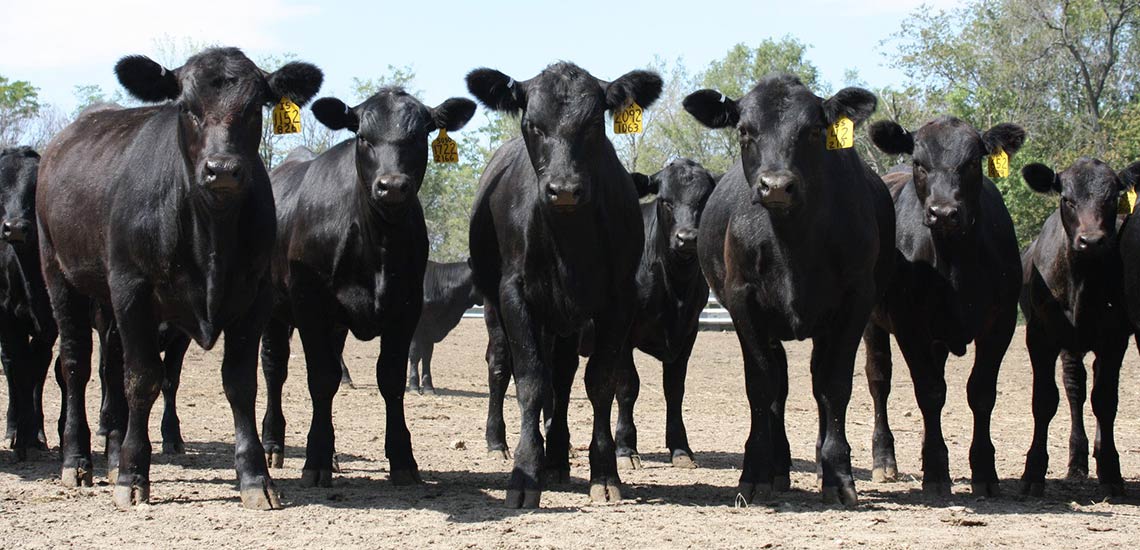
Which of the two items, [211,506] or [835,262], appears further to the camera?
[835,262]

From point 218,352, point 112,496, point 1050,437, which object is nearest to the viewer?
point 112,496

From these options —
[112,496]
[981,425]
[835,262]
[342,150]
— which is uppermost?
[342,150]

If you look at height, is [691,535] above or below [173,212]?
below

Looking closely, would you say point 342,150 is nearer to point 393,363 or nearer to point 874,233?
point 393,363

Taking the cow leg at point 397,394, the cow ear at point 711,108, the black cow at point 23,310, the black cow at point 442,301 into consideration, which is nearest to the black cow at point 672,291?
the cow ear at point 711,108

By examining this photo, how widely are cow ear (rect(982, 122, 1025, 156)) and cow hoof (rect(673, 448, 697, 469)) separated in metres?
3.27

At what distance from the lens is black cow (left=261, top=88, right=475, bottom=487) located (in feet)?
27.9

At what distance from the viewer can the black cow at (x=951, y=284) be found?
828 cm

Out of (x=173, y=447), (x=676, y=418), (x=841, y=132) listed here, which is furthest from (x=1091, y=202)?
(x=173, y=447)

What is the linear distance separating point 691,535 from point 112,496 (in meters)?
3.69

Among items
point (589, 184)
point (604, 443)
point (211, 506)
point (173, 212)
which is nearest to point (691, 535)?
point (604, 443)

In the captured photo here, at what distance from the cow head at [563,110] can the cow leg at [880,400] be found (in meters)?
2.55

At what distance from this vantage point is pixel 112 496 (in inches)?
310

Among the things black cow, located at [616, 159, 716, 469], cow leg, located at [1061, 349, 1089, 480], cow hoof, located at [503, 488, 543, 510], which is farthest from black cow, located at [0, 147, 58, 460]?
cow leg, located at [1061, 349, 1089, 480]
